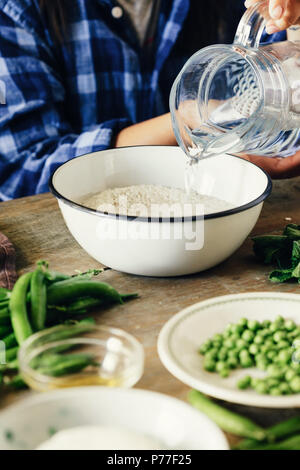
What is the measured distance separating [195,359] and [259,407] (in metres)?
0.11

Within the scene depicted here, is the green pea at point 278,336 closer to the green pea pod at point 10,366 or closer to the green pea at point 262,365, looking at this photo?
the green pea at point 262,365

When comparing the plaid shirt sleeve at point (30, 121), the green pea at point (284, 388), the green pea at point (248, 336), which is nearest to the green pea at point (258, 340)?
the green pea at point (248, 336)

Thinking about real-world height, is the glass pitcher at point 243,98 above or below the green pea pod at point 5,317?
above

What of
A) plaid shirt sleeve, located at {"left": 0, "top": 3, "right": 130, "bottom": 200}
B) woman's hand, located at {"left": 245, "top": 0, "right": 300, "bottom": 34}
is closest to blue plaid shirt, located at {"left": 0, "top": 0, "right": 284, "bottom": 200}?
plaid shirt sleeve, located at {"left": 0, "top": 3, "right": 130, "bottom": 200}

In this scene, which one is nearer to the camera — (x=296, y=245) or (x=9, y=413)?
(x=9, y=413)

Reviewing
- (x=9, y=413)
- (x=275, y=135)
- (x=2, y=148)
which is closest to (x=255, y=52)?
(x=275, y=135)

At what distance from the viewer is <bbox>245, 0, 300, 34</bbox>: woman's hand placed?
1043 mm

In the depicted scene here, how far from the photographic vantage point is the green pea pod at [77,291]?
2.77 feet

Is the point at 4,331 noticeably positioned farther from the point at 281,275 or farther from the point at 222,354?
the point at 281,275

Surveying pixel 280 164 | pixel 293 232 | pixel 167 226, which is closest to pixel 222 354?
pixel 167 226

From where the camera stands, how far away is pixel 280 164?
4.62 ft

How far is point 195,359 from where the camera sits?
0.73m

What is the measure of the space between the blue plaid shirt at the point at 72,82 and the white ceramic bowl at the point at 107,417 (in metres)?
1.13

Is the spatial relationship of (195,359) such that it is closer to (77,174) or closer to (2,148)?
(77,174)
